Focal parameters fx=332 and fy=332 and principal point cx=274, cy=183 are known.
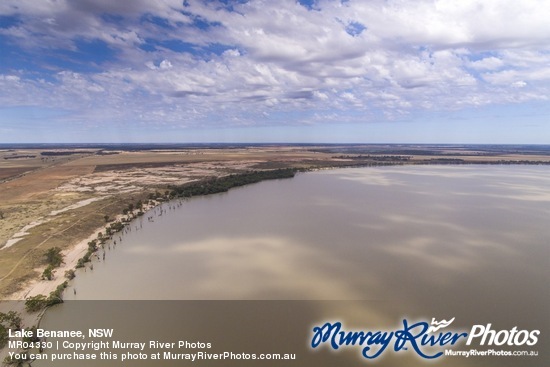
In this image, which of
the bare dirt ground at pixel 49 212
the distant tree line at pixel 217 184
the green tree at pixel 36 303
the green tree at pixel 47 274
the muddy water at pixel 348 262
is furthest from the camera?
the distant tree line at pixel 217 184

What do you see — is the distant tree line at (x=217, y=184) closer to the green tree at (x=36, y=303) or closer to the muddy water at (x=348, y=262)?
the muddy water at (x=348, y=262)

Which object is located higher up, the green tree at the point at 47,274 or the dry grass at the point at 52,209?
the dry grass at the point at 52,209

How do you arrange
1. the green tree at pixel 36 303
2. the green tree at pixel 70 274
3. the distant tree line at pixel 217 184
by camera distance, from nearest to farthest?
the green tree at pixel 36 303
the green tree at pixel 70 274
the distant tree line at pixel 217 184

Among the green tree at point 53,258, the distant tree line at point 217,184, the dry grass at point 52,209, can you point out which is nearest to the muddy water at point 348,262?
the green tree at point 53,258

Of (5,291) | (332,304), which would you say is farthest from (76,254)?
(332,304)

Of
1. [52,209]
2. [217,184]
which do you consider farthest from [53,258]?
[217,184]
